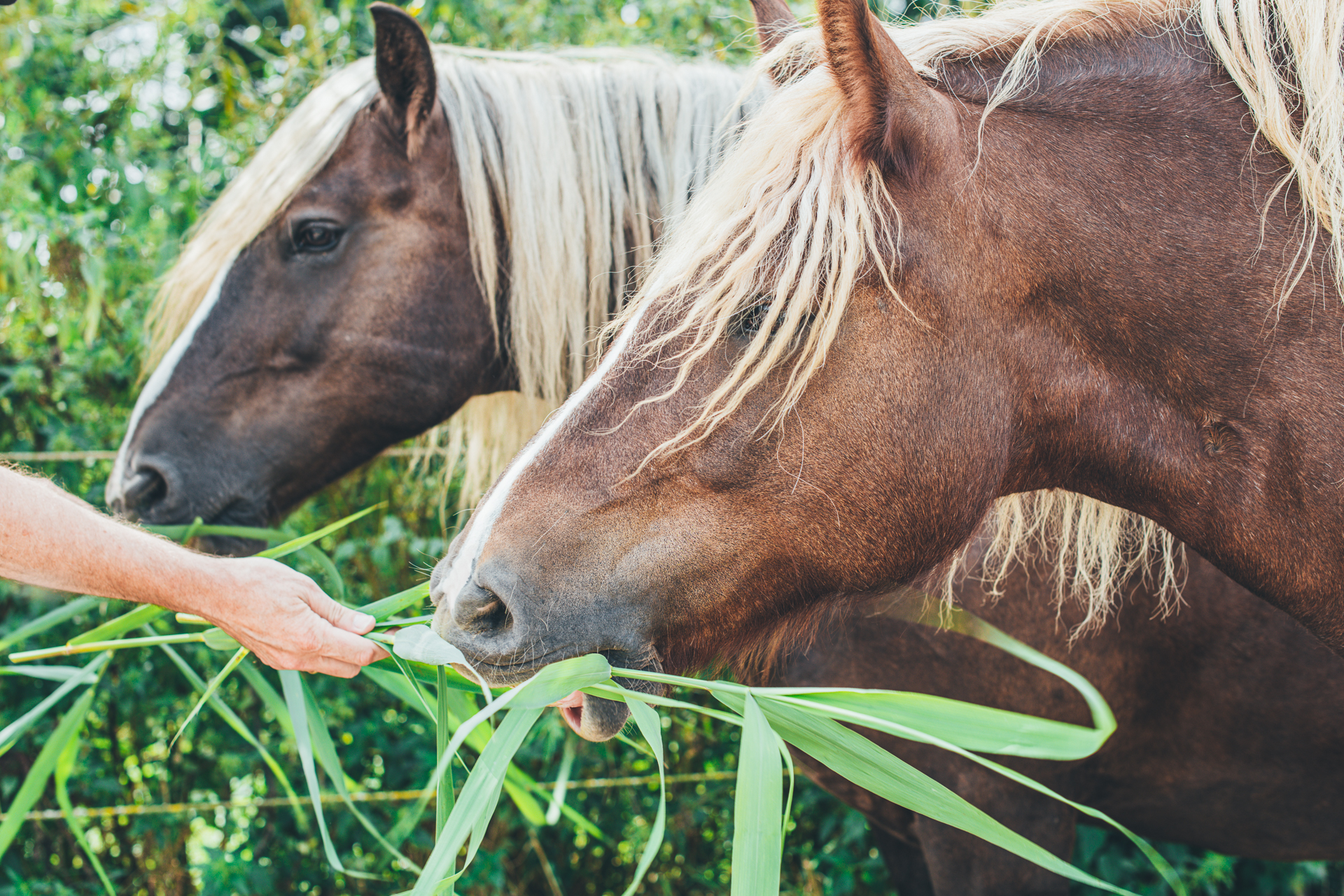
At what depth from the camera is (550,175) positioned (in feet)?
6.61

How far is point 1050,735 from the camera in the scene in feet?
3.32

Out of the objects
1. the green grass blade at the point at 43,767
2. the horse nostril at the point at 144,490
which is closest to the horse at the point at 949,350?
the green grass blade at the point at 43,767

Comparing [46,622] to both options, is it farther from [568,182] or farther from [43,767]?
[568,182]

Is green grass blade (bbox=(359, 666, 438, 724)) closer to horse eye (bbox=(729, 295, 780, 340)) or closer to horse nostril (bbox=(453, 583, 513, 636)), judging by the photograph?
horse nostril (bbox=(453, 583, 513, 636))

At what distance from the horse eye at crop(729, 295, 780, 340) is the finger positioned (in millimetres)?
648

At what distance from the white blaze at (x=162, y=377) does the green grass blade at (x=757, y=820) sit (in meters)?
1.69

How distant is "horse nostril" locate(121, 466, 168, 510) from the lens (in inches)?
79.9

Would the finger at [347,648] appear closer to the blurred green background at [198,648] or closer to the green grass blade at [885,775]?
the green grass blade at [885,775]

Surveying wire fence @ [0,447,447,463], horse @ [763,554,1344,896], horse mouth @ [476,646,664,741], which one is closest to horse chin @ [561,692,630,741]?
horse mouth @ [476,646,664,741]

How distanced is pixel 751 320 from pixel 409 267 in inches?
44.6

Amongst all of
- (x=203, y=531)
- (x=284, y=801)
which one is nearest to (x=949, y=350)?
(x=203, y=531)

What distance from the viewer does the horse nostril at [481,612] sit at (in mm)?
1121

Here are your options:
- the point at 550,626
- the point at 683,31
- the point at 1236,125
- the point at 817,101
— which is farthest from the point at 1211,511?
the point at 683,31

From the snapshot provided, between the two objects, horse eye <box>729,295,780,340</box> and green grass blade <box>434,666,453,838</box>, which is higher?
horse eye <box>729,295,780,340</box>
